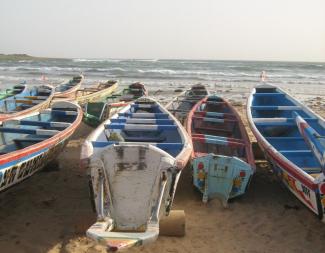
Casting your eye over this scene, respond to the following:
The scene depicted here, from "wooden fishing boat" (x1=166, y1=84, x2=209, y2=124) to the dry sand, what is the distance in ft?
11.6

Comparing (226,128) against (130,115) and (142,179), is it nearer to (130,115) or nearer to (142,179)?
(130,115)

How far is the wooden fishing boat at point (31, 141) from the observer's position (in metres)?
5.23

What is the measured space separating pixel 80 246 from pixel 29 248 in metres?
0.66

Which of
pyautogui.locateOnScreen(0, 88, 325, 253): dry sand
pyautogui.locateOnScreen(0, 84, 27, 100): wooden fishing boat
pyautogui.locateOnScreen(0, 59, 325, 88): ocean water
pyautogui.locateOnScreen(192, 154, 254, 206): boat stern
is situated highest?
pyautogui.locateOnScreen(0, 84, 27, 100): wooden fishing boat

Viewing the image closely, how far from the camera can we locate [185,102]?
12680mm

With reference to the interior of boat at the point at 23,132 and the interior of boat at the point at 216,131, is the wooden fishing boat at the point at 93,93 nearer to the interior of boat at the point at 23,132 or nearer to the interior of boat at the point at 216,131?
the interior of boat at the point at 23,132

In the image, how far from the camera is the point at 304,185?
5105 mm

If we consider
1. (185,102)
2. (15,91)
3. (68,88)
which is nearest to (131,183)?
(185,102)

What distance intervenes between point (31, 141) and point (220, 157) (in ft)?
12.4

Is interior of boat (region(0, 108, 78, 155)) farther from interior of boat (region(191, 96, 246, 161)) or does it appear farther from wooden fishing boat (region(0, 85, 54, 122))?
interior of boat (region(191, 96, 246, 161))

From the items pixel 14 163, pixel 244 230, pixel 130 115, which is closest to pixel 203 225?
pixel 244 230

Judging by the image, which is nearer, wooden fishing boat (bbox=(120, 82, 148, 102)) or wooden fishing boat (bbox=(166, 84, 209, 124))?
wooden fishing boat (bbox=(166, 84, 209, 124))

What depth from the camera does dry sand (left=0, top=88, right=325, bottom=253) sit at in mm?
5043

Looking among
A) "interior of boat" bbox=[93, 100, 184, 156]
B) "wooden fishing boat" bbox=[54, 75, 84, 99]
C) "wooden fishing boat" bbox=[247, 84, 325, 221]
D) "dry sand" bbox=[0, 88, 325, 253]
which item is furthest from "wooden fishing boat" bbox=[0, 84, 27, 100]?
"wooden fishing boat" bbox=[247, 84, 325, 221]
